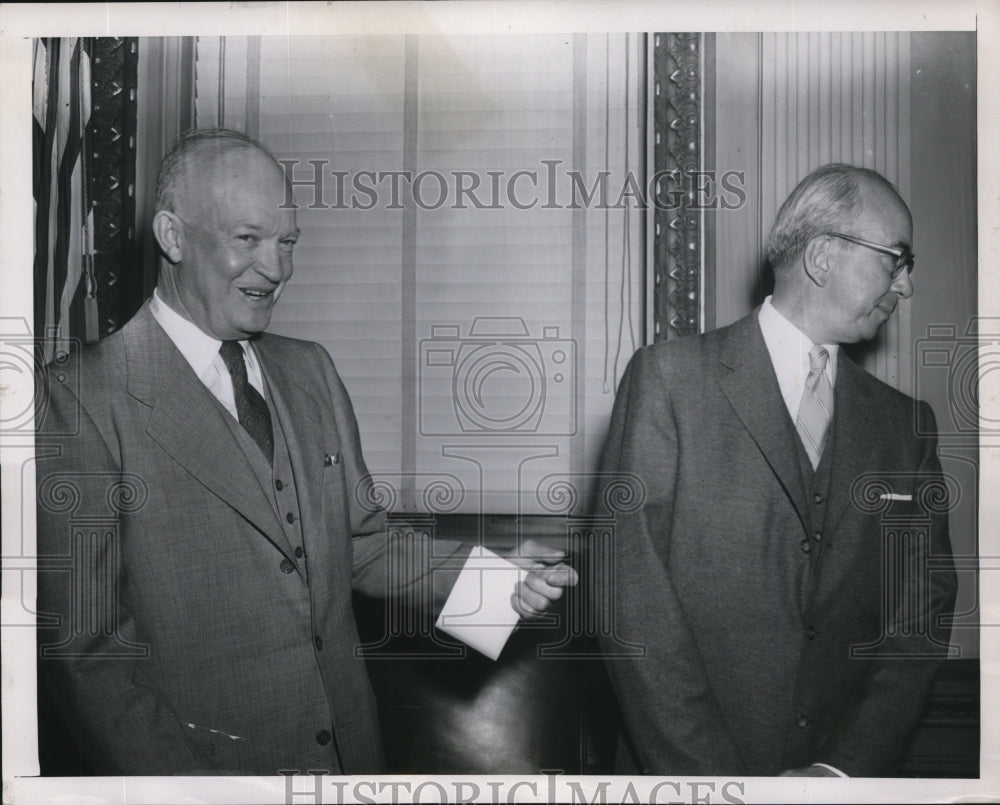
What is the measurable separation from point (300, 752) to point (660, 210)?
159 centimetres

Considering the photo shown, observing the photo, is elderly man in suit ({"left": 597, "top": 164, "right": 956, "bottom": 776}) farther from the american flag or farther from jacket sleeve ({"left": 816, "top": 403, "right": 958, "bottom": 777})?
the american flag

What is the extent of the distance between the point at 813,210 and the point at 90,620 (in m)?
2.03

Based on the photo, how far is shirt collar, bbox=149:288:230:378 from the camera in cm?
260

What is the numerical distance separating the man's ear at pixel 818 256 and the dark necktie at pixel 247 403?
136cm

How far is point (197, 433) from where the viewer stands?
257 cm

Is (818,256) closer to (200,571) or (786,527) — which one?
(786,527)

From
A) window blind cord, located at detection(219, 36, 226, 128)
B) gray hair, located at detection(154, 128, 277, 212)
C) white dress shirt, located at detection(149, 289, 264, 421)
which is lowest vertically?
white dress shirt, located at detection(149, 289, 264, 421)

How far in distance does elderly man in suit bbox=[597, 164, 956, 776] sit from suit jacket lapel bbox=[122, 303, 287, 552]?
863 mm

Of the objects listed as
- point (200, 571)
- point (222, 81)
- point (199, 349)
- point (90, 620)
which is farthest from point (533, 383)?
point (90, 620)

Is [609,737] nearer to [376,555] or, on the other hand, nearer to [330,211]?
[376,555]

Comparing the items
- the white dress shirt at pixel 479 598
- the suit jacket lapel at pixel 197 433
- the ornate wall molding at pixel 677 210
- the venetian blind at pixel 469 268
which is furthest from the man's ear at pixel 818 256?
the suit jacket lapel at pixel 197 433

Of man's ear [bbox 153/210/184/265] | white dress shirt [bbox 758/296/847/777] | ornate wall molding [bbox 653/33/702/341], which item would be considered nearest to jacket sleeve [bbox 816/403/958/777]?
white dress shirt [bbox 758/296/847/777]

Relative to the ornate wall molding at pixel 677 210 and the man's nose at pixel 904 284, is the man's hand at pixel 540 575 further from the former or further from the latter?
the man's nose at pixel 904 284

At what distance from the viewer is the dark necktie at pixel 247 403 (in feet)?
8.54
